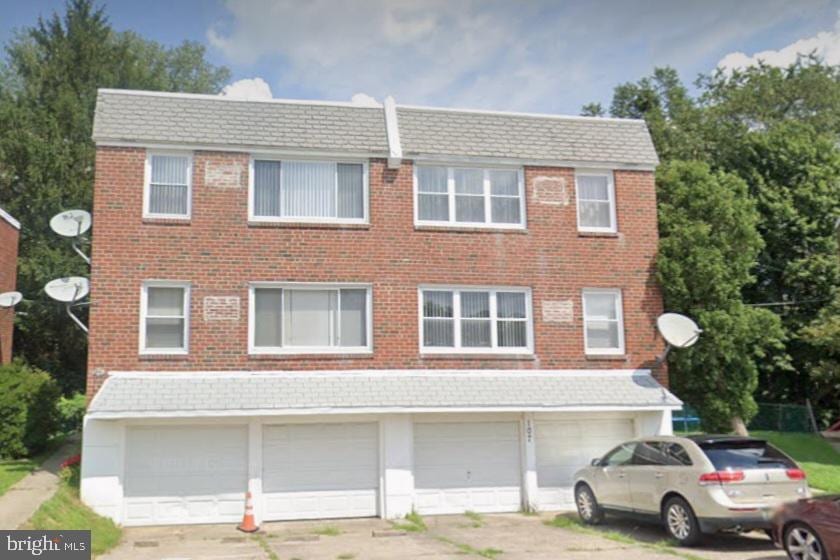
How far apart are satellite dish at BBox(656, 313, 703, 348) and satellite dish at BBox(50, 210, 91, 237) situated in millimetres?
12183

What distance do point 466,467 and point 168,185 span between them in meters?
8.44

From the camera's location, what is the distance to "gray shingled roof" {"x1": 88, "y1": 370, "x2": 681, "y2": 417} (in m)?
14.9

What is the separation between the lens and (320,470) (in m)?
15.8

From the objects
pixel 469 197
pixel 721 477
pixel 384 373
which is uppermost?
pixel 469 197

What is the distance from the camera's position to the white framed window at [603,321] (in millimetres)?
17562

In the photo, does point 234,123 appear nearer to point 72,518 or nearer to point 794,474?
point 72,518

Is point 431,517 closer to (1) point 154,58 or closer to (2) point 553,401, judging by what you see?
(2) point 553,401

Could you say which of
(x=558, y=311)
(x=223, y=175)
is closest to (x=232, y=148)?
(x=223, y=175)

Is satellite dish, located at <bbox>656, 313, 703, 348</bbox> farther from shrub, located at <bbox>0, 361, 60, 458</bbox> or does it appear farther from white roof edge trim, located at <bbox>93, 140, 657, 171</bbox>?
shrub, located at <bbox>0, 361, 60, 458</bbox>

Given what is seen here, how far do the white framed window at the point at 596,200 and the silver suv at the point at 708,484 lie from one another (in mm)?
6116

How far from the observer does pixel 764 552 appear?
11344mm

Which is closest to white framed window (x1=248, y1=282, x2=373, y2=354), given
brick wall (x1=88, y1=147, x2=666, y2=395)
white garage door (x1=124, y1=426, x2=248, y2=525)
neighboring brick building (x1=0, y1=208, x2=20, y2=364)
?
brick wall (x1=88, y1=147, x2=666, y2=395)

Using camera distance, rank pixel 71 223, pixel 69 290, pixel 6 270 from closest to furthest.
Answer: pixel 69 290, pixel 71 223, pixel 6 270

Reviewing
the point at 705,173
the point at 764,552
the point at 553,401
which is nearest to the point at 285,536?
the point at 553,401
